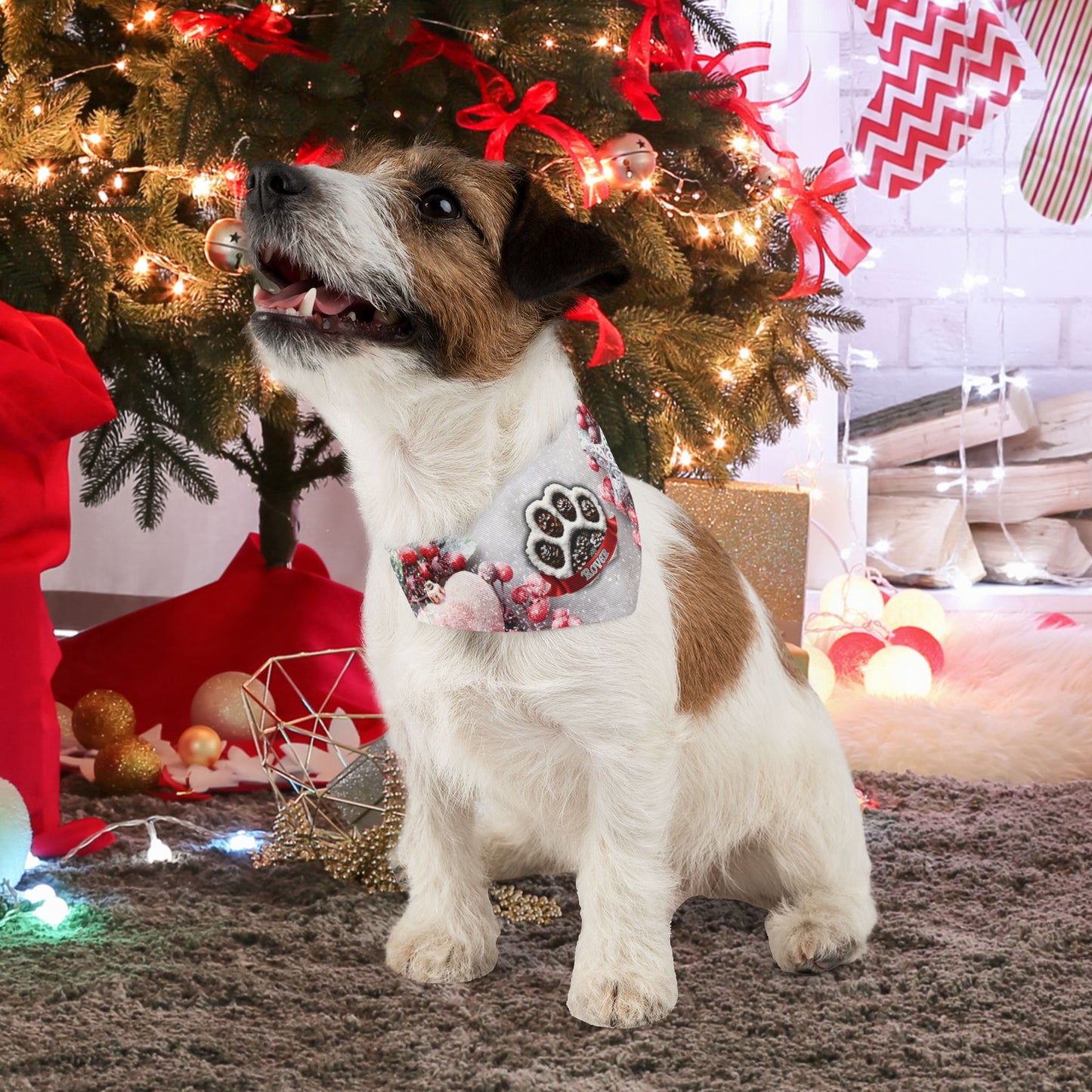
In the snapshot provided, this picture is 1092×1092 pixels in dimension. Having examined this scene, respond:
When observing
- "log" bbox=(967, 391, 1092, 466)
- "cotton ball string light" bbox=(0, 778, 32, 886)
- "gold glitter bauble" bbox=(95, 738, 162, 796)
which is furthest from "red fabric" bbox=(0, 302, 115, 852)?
"log" bbox=(967, 391, 1092, 466)

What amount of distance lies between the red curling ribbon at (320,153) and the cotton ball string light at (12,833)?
0.87 meters

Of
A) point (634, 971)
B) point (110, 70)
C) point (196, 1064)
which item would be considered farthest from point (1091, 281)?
point (196, 1064)

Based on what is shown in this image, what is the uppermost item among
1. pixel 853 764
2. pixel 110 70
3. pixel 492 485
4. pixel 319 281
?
pixel 110 70

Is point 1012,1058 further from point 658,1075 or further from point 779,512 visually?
point 779,512

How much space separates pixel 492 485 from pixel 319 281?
27cm

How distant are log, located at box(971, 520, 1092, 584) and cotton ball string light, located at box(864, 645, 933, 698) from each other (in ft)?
4.10

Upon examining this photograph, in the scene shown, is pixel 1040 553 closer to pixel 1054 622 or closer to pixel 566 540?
pixel 1054 622

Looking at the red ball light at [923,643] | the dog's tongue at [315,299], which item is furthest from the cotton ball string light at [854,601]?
the dog's tongue at [315,299]

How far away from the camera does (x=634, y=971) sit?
127cm

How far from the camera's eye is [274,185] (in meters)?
1.14

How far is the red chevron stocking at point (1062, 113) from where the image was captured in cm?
320

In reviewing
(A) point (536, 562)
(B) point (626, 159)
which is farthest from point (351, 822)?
(B) point (626, 159)

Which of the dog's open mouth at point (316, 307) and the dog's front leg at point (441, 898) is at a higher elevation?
the dog's open mouth at point (316, 307)

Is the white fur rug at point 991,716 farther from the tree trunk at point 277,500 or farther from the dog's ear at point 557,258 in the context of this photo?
the dog's ear at point 557,258
